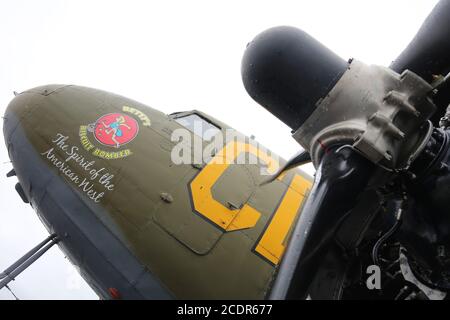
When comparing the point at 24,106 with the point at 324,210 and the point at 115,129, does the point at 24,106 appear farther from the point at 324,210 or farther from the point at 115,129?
the point at 324,210

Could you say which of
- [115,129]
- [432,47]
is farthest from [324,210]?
[115,129]

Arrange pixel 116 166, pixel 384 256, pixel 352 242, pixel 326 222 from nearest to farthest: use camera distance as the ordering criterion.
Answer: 1. pixel 326 222
2. pixel 352 242
3. pixel 384 256
4. pixel 116 166

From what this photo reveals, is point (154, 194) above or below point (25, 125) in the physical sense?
above

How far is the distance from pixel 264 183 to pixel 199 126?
9.37ft

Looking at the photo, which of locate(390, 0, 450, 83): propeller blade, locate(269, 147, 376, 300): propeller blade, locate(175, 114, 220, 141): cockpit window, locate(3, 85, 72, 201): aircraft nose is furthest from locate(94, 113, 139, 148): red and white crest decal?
locate(390, 0, 450, 83): propeller blade

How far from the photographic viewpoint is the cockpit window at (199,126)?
19.7 ft

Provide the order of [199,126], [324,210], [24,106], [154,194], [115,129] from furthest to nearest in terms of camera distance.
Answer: [199,126]
[24,106]
[115,129]
[154,194]
[324,210]

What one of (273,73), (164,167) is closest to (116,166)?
(164,167)

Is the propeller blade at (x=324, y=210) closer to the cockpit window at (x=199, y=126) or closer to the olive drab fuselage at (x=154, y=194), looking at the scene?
Result: the olive drab fuselage at (x=154, y=194)

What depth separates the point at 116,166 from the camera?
4918mm

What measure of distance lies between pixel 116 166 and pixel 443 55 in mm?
3779

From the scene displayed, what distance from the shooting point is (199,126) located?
6.27 meters

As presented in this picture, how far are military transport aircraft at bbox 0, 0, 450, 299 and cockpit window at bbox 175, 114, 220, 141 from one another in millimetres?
39

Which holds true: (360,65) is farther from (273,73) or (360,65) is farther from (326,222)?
(326,222)
